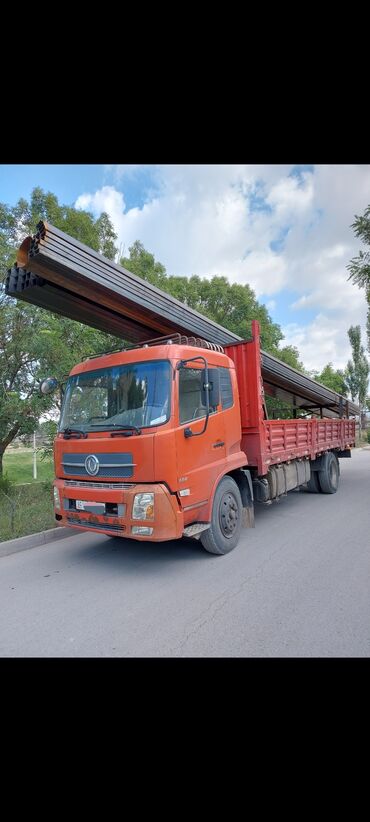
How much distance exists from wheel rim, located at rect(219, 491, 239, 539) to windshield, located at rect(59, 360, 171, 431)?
5.03 feet

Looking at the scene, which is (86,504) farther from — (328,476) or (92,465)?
(328,476)

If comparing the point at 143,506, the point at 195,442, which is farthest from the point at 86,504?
the point at 195,442

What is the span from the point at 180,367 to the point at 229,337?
8.97 ft

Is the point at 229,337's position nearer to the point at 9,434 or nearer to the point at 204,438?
the point at 204,438

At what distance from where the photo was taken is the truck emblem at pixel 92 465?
4039mm

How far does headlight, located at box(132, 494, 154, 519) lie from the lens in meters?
3.63

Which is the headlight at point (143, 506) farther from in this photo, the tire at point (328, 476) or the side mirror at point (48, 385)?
the tire at point (328, 476)

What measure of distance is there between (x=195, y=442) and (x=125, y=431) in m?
0.79

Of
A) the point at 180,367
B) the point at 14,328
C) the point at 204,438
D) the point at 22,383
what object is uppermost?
the point at 14,328

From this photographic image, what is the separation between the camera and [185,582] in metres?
3.82

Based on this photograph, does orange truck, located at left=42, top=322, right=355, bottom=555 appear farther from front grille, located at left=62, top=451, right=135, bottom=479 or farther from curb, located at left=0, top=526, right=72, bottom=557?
curb, located at left=0, top=526, right=72, bottom=557

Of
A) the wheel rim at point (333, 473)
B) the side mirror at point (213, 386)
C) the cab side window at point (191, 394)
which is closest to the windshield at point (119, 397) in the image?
the cab side window at point (191, 394)

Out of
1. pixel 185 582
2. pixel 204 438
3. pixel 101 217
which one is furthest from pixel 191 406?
pixel 101 217

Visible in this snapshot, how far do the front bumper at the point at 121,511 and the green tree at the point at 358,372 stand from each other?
32.8m
